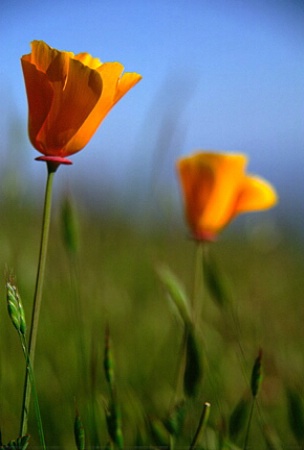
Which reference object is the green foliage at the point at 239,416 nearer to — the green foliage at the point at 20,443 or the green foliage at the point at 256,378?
the green foliage at the point at 256,378

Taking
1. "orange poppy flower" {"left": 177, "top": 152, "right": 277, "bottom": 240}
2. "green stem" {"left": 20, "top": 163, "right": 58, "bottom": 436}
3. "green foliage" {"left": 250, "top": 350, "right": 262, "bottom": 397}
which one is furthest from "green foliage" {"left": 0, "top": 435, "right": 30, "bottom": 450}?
"orange poppy flower" {"left": 177, "top": 152, "right": 277, "bottom": 240}

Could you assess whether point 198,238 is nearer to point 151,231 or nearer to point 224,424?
point 224,424

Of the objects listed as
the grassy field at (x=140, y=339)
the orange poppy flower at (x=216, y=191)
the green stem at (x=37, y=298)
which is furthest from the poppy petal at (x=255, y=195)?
the green stem at (x=37, y=298)

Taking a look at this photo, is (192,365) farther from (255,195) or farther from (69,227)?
(255,195)

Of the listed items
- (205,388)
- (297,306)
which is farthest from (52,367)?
(297,306)

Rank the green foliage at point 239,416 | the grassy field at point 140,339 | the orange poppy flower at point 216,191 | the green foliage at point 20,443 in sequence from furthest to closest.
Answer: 1. the orange poppy flower at point 216,191
2. the grassy field at point 140,339
3. the green foliage at point 239,416
4. the green foliage at point 20,443
